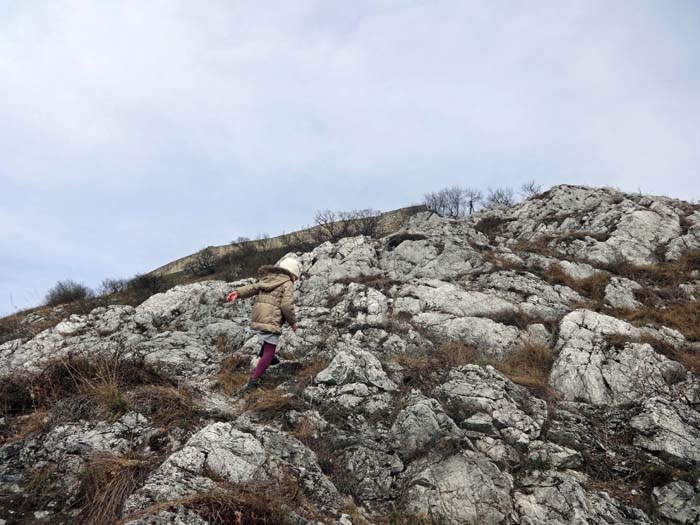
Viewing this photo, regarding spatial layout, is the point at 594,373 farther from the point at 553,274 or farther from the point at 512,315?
the point at 553,274

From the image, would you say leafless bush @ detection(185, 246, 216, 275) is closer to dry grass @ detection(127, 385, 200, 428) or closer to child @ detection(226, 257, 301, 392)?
child @ detection(226, 257, 301, 392)

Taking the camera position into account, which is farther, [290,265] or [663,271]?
[663,271]

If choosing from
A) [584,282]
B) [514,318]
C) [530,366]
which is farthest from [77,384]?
[584,282]

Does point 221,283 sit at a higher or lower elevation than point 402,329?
higher

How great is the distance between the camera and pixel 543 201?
76.3 feet

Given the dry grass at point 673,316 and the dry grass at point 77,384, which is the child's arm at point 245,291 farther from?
the dry grass at point 673,316

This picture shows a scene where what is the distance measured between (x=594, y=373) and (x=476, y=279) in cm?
640

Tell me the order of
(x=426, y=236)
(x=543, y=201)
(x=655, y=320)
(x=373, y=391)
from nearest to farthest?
1. (x=373, y=391)
2. (x=655, y=320)
3. (x=426, y=236)
4. (x=543, y=201)

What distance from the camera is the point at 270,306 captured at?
779 centimetres

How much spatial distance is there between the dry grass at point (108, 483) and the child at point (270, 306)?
2.90 metres

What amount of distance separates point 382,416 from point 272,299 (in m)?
2.98

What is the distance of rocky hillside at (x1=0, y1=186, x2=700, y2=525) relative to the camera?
15.7ft

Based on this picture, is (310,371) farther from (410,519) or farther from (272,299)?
(410,519)

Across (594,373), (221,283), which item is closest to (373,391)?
(594,373)
